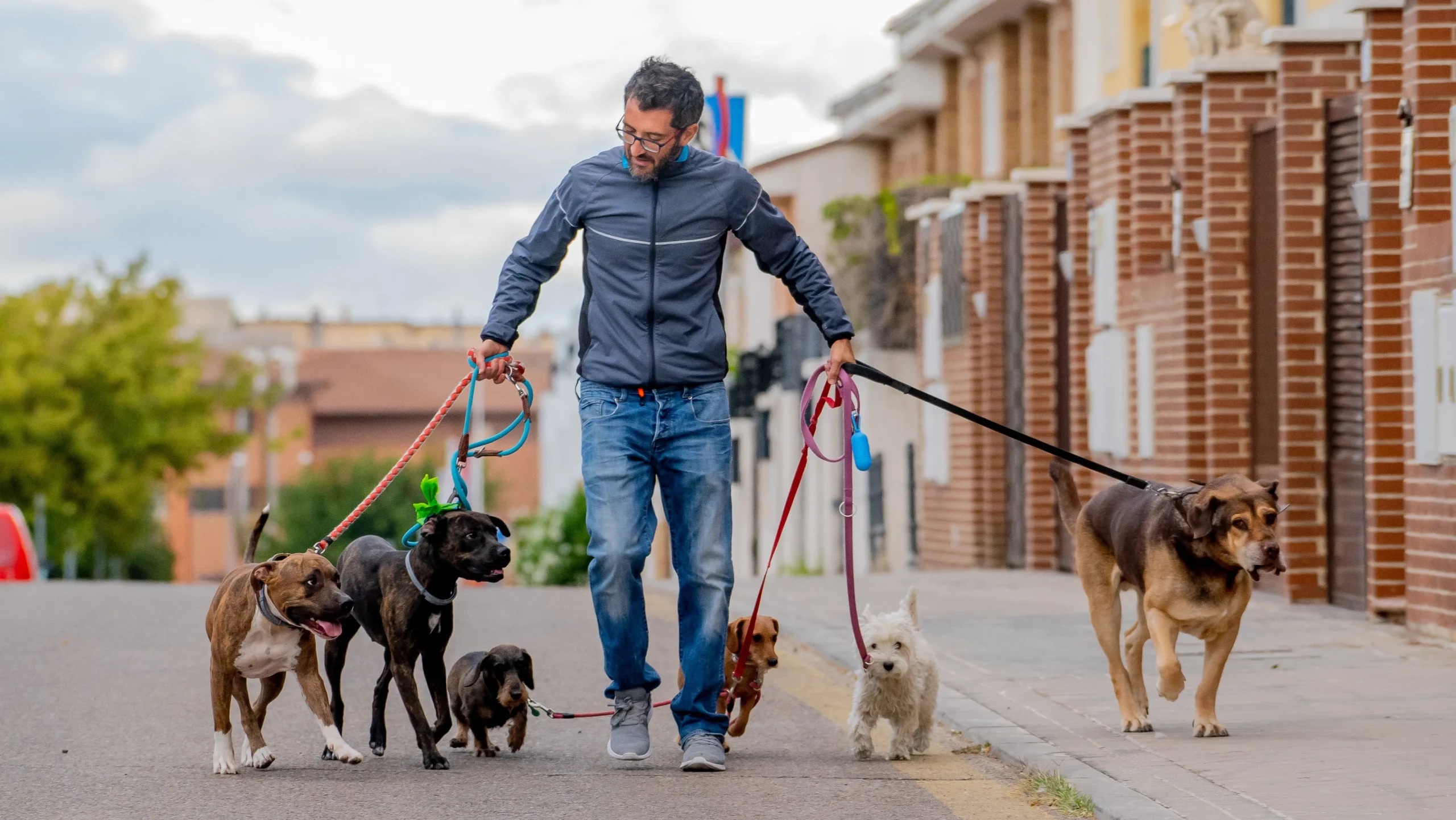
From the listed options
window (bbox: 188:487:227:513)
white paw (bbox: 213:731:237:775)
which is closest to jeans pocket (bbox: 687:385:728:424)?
white paw (bbox: 213:731:237:775)

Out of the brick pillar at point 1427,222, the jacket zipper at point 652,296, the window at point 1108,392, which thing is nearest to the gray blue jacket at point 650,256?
the jacket zipper at point 652,296

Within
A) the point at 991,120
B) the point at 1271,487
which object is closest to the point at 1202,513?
the point at 1271,487

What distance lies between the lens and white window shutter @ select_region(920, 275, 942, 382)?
83.2 feet

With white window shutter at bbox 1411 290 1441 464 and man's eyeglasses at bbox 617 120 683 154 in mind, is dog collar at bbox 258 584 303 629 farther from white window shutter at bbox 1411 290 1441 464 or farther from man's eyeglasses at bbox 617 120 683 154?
white window shutter at bbox 1411 290 1441 464

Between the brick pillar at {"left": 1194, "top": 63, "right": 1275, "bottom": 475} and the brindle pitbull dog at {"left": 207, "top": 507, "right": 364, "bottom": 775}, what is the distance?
1002cm

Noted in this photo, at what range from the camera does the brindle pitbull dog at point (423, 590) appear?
7832 mm

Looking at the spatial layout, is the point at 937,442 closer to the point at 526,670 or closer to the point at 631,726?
the point at 526,670

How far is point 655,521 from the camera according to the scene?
7.92 metres

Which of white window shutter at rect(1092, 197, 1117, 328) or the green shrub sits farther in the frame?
the green shrub

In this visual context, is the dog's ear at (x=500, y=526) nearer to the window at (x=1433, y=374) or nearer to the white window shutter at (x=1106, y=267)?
the window at (x=1433, y=374)

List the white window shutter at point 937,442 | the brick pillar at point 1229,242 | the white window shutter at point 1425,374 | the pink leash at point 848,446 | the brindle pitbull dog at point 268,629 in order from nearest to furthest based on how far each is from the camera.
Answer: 1. the brindle pitbull dog at point 268,629
2. the pink leash at point 848,446
3. the white window shutter at point 1425,374
4. the brick pillar at point 1229,242
5. the white window shutter at point 937,442

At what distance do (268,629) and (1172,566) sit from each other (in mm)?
3219

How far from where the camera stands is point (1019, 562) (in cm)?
2288

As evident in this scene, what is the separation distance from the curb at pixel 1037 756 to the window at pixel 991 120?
21346 mm
